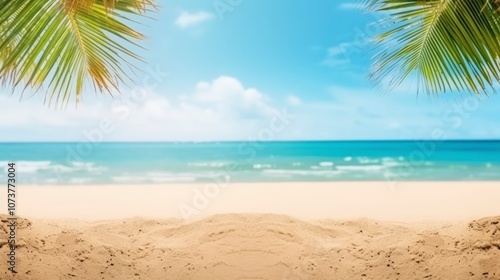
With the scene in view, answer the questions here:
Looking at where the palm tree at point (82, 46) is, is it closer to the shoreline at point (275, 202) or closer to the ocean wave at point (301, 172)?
the shoreline at point (275, 202)

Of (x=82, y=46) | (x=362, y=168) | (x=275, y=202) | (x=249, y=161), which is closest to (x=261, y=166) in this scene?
(x=249, y=161)

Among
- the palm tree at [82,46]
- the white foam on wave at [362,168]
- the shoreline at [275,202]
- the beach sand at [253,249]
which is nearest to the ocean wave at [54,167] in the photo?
the shoreline at [275,202]

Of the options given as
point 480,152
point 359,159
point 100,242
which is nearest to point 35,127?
point 359,159

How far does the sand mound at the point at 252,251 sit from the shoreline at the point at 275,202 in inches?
112

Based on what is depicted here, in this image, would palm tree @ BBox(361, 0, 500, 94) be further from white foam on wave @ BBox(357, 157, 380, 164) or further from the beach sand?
white foam on wave @ BBox(357, 157, 380, 164)

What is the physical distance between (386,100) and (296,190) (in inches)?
936

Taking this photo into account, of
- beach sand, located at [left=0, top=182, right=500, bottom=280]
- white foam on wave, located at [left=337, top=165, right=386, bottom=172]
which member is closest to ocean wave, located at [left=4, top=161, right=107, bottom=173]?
white foam on wave, located at [left=337, top=165, right=386, bottom=172]

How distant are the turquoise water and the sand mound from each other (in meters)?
13.4

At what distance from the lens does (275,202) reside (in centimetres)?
999

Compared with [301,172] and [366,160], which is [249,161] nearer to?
[301,172]

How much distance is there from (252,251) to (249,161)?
2180cm

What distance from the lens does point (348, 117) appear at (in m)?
35.1

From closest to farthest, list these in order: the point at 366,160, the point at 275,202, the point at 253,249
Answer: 1. the point at 253,249
2. the point at 275,202
3. the point at 366,160

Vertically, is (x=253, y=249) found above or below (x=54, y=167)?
below
